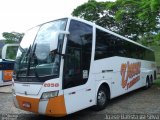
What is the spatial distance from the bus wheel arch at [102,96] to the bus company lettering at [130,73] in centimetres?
176

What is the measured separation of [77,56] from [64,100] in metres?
1.49

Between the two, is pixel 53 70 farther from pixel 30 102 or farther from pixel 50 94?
Result: pixel 30 102

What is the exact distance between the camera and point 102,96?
361 inches

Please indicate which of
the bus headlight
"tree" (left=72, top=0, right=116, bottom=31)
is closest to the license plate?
the bus headlight

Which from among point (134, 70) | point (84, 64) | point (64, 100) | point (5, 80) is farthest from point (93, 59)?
point (5, 80)

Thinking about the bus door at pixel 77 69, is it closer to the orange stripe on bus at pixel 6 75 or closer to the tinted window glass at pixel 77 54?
the tinted window glass at pixel 77 54

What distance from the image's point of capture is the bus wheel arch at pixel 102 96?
29.1 ft

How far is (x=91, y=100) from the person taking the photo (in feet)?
26.9

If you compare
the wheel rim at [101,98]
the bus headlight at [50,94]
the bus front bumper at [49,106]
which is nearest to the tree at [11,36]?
the wheel rim at [101,98]

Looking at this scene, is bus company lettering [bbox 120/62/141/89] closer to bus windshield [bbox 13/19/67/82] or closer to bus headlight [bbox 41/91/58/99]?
bus windshield [bbox 13/19/67/82]

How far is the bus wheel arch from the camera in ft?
29.1

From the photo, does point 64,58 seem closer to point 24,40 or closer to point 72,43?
point 72,43

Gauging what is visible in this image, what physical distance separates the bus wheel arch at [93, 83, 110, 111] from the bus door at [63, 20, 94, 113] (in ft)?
2.27

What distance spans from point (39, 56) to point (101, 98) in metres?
3.19
